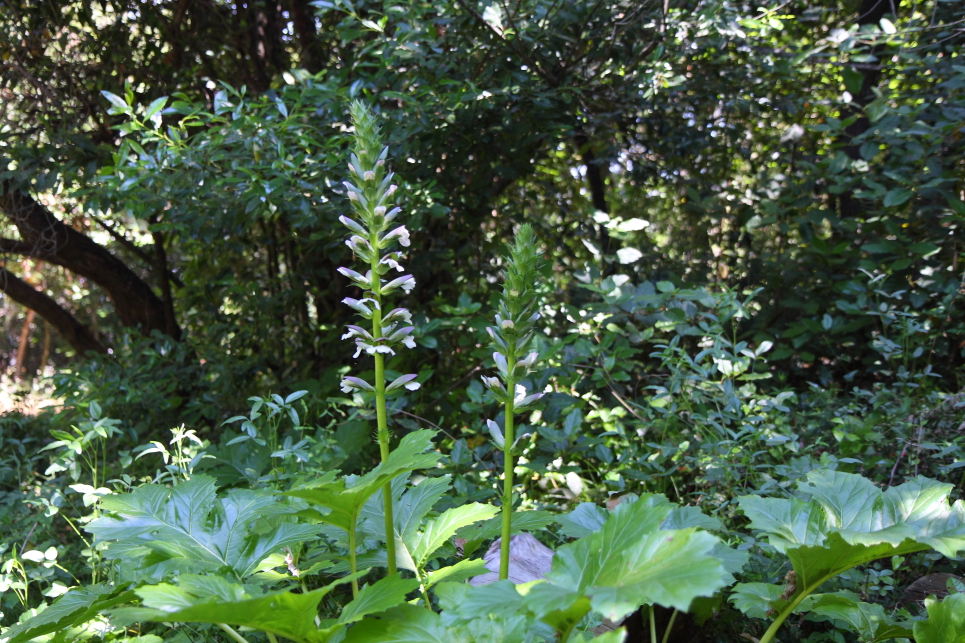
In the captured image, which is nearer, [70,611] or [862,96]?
[70,611]

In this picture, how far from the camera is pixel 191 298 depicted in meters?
5.11

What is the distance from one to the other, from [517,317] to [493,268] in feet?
10.4

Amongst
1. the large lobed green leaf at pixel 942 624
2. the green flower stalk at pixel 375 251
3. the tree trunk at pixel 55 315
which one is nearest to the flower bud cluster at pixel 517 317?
the green flower stalk at pixel 375 251

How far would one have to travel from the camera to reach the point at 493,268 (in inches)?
174

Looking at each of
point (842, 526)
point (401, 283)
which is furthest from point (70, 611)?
point (842, 526)

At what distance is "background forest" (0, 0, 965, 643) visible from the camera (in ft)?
8.08

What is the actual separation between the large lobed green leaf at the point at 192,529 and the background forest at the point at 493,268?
22mm

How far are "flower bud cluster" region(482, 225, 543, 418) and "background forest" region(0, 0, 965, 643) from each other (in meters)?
0.49

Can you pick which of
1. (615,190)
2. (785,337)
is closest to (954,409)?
(785,337)

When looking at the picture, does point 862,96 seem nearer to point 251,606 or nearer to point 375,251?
point 375,251

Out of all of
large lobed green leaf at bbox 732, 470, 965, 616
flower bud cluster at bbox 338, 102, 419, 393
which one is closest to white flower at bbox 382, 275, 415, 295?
flower bud cluster at bbox 338, 102, 419, 393

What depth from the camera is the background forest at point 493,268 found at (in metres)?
2.46

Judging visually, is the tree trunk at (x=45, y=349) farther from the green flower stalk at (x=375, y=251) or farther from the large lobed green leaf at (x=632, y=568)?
the large lobed green leaf at (x=632, y=568)

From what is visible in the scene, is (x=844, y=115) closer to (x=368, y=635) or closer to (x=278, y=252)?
(x=278, y=252)
